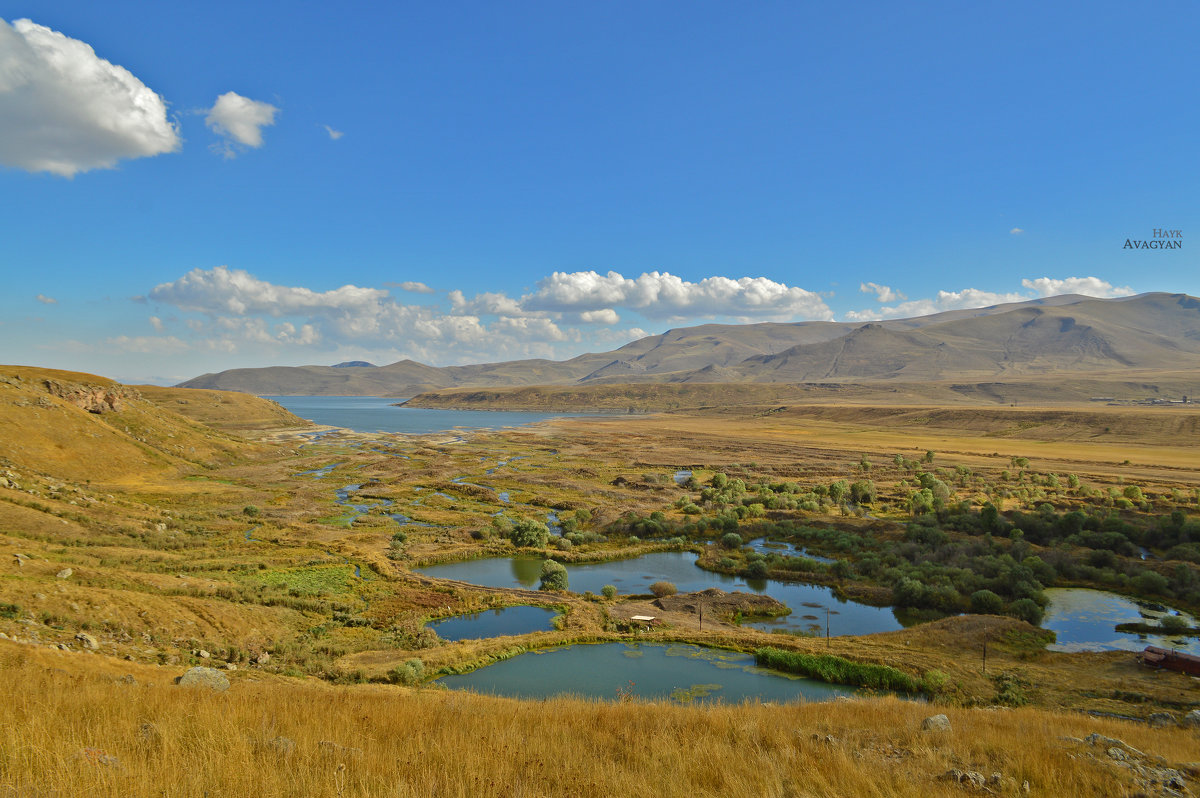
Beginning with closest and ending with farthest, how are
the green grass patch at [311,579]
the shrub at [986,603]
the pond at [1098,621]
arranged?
the pond at [1098,621]
the green grass patch at [311,579]
the shrub at [986,603]

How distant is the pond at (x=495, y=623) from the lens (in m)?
28.0

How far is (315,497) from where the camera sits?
60969 mm

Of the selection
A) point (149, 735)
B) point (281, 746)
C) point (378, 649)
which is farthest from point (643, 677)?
point (149, 735)

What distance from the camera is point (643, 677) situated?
23.5 metres

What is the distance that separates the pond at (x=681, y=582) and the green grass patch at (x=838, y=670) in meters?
4.97

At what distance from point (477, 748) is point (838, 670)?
20.5 m

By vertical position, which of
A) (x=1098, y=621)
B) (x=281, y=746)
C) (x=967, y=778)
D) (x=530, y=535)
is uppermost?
(x=281, y=746)

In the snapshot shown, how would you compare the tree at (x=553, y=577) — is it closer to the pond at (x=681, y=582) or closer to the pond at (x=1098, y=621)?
the pond at (x=681, y=582)

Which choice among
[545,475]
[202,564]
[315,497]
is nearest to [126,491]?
[315,497]

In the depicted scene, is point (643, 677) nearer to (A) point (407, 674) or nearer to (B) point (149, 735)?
(A) point (407, 674)

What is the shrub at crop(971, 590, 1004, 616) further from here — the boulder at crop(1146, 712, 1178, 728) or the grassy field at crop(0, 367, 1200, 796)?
the boulder at crop(1146, 712, 1178, 728)

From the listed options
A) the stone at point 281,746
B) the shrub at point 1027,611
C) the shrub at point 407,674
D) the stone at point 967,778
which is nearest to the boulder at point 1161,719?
the shrub at point 1027,611

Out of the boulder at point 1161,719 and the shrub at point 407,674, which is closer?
the boulder at point 1161,719

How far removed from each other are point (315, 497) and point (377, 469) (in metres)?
23.4
